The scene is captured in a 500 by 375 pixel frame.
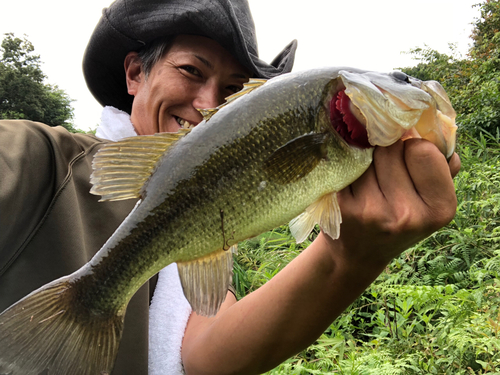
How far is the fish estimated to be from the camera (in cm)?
132

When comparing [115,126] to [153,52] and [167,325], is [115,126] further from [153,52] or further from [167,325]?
[167,325]

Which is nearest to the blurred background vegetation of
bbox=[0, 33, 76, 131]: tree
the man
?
the man

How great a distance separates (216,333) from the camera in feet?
6.54

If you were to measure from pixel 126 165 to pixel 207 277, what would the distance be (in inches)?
20.9

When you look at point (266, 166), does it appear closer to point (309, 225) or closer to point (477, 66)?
point (309, 225)

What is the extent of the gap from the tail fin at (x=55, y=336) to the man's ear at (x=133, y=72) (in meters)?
1.86

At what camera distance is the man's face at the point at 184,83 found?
2.51m

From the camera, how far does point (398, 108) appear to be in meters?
1.35

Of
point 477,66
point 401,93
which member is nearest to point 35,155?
point 401,93

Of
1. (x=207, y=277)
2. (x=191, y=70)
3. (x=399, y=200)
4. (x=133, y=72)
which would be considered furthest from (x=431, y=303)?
(x=133, y=72)

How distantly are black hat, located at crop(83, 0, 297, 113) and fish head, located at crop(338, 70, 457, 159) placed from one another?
124cm

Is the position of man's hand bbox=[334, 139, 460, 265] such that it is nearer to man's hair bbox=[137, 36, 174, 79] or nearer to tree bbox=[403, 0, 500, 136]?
man's hair bbox=[137, 36, 174, 79]

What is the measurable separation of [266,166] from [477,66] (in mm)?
11085

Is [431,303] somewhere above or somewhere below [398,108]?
below
